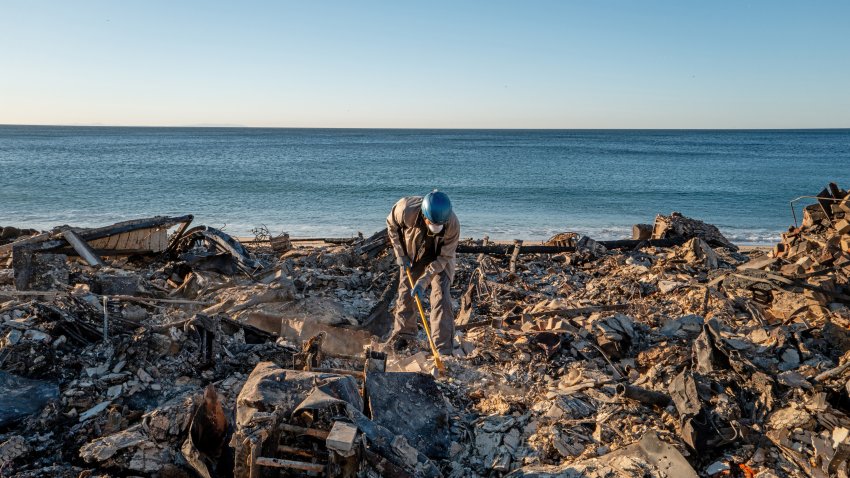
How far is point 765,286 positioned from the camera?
6.35 meters

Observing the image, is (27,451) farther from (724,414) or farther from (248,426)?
(724,414)

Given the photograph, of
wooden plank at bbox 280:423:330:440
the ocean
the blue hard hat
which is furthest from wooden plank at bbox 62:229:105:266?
the ocean

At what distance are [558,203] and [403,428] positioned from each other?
2386 centimetres

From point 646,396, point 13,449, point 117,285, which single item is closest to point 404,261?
point 646,396

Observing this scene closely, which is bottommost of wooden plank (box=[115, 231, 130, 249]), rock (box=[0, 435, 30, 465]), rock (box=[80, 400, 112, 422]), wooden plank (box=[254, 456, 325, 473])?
rock (box=[80, 400, 112, 422])

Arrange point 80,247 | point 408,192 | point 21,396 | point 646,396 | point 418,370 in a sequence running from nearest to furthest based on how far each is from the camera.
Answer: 1. point 646,396
2. point 21,396
3. point 418,370
4. point 80,247
5. point 408,192

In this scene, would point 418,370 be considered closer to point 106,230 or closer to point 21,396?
point 21,396

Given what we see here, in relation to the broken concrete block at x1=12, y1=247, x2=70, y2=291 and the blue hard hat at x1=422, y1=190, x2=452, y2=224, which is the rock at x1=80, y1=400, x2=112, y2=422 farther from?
the broken concrete block at x1=12, y1=247, x2=70, y2=291

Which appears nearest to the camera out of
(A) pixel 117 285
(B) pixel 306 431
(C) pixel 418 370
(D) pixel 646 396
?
(B) pixel 306 431

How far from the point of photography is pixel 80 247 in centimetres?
794

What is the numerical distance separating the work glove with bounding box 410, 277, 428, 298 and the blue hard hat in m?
0.65

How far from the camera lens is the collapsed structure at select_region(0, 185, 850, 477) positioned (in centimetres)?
347

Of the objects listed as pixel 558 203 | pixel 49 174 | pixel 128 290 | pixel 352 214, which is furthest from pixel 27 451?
pixel 49 174

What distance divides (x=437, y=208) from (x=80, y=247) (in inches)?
222
